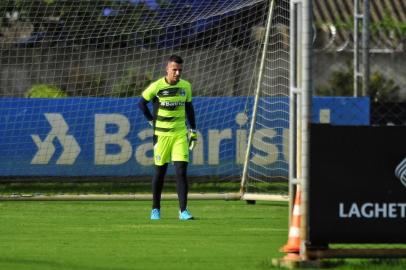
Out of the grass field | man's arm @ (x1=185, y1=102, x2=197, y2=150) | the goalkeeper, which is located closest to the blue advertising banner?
the grass field

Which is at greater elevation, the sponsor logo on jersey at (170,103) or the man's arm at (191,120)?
the sponsor logo on jersey at (170,103)

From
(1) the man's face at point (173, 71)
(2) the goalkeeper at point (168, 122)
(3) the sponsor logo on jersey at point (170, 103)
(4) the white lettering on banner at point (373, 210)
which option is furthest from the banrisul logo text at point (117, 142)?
(4) the white lettering on banner at point (373, 210)

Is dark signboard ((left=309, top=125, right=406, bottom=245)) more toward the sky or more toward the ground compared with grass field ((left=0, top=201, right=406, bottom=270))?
more toward the sky

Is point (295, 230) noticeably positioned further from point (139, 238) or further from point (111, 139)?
point (111, 139)

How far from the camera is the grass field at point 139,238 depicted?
10.1m

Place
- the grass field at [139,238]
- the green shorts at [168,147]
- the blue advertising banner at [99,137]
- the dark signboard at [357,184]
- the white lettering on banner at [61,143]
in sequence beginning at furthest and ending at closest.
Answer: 1. the white lettering on banner at [61,143]
2. the blue advertising banner at [99,137]
3. the green shorts at [168,147]
4. the grass field at [139,238]
5. the dark signboard at [357,184]

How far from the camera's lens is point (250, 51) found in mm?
22016

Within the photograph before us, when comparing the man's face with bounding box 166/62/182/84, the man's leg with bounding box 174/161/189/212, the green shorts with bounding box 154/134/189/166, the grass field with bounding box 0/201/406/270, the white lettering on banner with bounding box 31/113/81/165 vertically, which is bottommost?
the grass field with bounding box 0/201/406/270

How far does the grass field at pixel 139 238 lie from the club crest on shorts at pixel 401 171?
0.72m

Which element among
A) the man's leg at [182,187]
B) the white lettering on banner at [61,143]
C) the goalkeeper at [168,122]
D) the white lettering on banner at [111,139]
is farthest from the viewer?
the white lettering on banner at [111,139]

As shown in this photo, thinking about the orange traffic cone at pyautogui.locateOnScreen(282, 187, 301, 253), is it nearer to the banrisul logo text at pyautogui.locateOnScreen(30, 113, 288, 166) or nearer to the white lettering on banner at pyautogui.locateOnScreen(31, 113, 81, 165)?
the banrisul logo text at pyautogui.locateOnScreen(30, 113, 288, 166)

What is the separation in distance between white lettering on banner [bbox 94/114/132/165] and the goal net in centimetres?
2

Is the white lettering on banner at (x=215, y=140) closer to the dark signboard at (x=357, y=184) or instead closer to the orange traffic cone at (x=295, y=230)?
the orange traffic cone at (x=295, y=230)

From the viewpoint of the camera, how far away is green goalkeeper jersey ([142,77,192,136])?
49.9 ft
